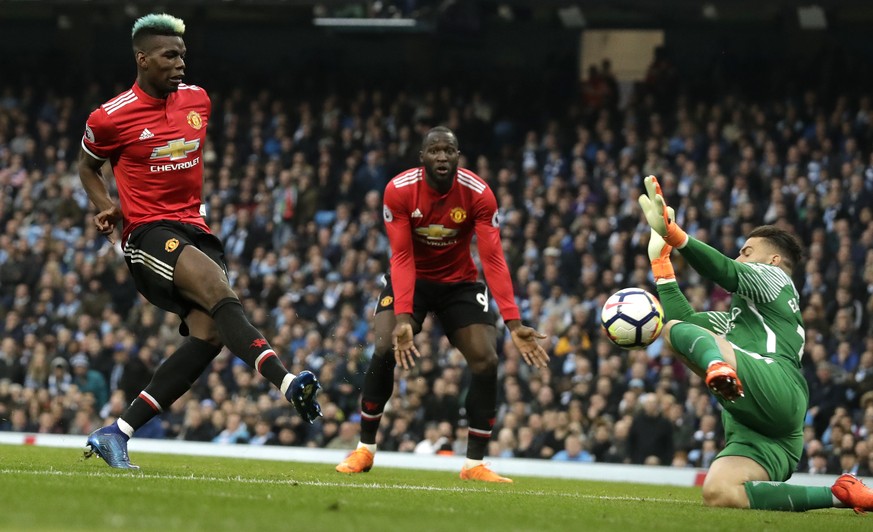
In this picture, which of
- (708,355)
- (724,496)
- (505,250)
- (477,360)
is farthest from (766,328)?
(505,250)

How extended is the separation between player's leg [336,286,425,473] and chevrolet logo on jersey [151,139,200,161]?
2.14m

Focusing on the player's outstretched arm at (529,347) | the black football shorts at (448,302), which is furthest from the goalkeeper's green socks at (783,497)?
the black football shorts at (448,302)

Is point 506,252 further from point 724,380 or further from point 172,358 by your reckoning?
point 724,380

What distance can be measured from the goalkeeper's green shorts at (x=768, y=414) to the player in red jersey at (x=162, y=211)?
2967 millimetres

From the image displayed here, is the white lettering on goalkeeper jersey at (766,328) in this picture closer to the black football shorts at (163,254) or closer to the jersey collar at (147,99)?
the black football shorts at (163,254)

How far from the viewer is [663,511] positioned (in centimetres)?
757

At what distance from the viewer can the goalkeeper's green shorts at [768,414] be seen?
7.79 meters

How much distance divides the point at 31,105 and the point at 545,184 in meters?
10.6

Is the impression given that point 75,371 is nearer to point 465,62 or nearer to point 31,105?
point 31,105

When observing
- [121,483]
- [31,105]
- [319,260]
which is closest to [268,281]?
[319,260]

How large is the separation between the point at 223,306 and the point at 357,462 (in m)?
2.51

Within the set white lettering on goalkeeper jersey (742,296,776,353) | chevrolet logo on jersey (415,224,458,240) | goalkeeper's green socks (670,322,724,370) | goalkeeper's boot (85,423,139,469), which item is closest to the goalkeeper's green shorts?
white lettering on goalkeeper jersey (742,296,776,353)

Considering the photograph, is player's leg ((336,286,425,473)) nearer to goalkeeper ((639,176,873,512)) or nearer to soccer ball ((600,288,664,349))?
soccer ball ((600,288,664,349))

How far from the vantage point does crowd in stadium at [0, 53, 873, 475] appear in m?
16.3
